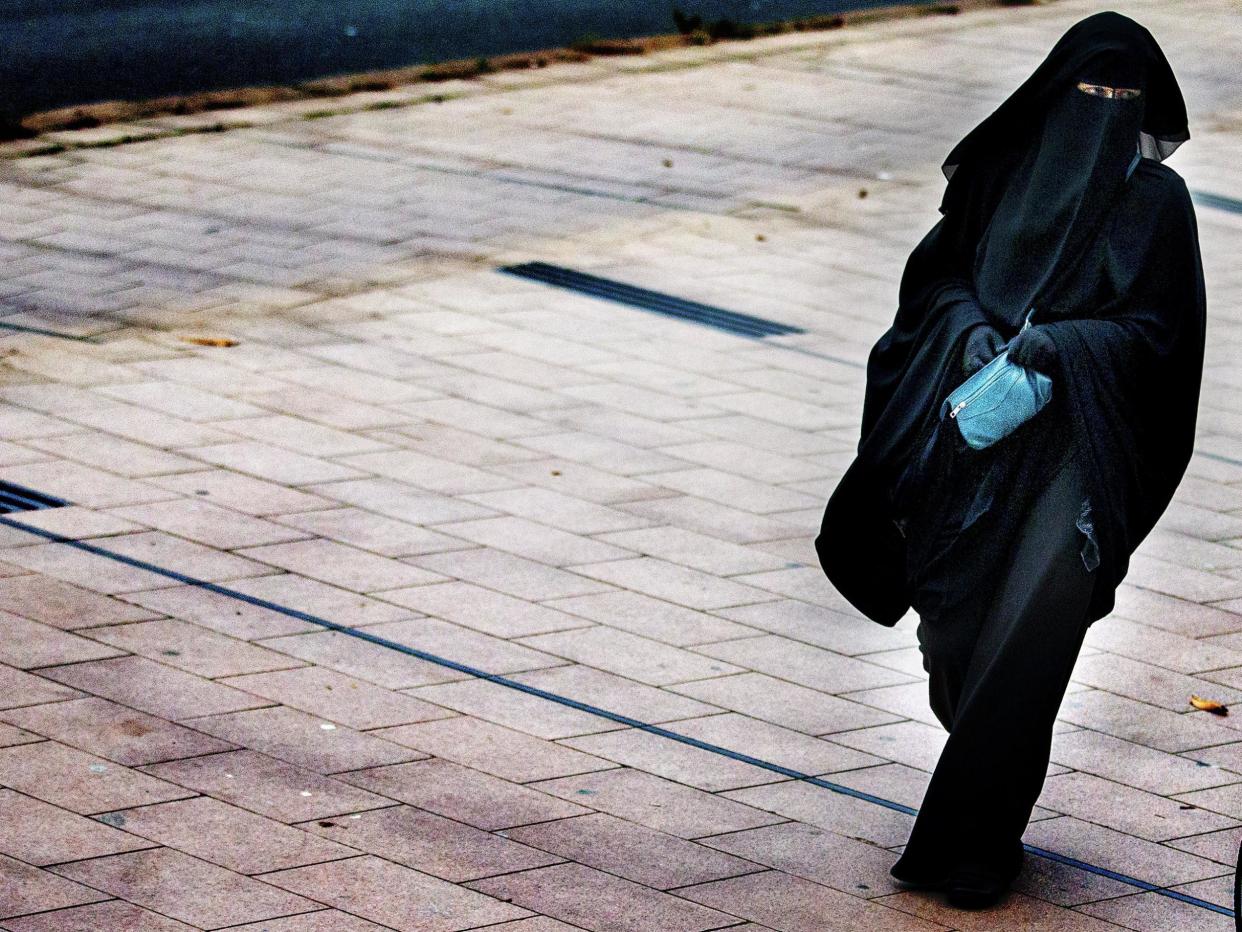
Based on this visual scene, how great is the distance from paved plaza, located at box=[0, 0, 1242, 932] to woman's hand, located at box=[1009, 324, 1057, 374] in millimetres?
1230

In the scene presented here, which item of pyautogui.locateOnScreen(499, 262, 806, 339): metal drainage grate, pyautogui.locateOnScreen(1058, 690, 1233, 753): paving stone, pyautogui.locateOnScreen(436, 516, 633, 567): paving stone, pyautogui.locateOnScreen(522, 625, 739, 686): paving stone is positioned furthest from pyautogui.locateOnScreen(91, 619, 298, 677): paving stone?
pyautogui.locateOnScreen(499, 262, 806, 339): metal drainage grate

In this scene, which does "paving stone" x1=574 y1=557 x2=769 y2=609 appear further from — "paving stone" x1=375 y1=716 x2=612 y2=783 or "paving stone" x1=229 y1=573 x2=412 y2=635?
"paving stone" x1=375 y1=716 x2=612 y2=783

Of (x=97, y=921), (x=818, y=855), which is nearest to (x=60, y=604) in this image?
(x=97, y=921)

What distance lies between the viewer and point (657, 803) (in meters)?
4.91

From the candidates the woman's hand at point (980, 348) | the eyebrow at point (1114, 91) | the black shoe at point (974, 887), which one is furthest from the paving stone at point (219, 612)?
the eyebrow at point (1114, 91)

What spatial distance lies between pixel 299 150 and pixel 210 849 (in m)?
7.95

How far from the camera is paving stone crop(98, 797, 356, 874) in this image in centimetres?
444

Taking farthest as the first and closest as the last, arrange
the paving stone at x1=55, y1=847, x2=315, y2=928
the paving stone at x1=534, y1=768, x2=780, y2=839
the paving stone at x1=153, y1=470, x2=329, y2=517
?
the paving stone at x1=153, y1=470, x2=329, y2=517 < the paving stone at x1=534, y1=768, x2=780, y2=839 < the paving stone at x1=55, y1=847, x2=315, y2=928

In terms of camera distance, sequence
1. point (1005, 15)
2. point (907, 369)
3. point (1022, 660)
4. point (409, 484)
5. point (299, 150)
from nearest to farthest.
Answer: point (1022, 660) < point (907, 369) < point (409, 484) < point (299, 150) < point (1005, 15)

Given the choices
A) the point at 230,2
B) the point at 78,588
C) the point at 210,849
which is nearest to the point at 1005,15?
the point at 230,2

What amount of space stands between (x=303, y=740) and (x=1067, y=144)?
93.7 inches

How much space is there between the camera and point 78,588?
19.3 ft

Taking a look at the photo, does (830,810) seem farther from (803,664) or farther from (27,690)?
(27,690)

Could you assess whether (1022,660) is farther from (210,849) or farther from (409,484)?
(409,484)
